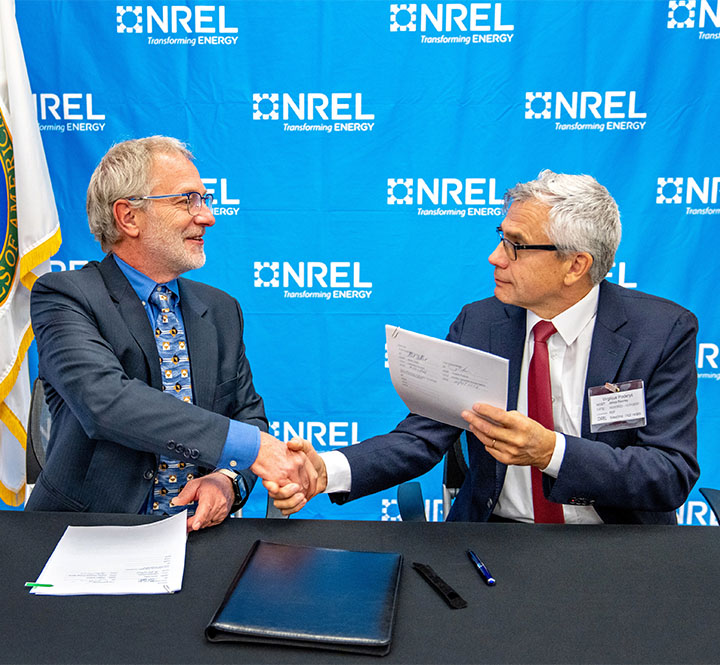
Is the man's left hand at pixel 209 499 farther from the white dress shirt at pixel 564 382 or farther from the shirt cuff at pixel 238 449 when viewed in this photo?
the white dress shirt at pixel 564 382

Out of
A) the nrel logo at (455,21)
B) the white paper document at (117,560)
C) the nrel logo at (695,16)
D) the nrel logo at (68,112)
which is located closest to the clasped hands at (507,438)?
the white paper document at (117,560)

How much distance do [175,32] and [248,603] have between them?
121 inches

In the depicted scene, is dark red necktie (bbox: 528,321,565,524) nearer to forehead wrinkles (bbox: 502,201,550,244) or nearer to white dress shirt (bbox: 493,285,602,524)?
white dress shirt (bbox: 493,285,602,524)

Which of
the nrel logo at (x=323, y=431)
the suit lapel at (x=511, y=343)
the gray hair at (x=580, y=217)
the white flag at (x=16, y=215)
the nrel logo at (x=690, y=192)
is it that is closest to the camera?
the gray hair at (x=580, y=217)

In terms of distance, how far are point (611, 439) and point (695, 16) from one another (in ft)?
8.18

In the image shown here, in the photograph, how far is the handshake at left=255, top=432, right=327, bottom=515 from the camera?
1821 millimetres

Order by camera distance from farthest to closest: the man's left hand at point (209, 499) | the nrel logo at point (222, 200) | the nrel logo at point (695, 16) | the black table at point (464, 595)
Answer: the nrel logo at point (222, 200) → the nrel logo at point (695, 16) → the man's left hand at point (209, 499) → the black table at point (464, 595)

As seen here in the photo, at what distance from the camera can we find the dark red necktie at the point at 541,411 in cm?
203

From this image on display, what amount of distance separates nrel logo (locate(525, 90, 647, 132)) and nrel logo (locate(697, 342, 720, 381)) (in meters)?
1.20

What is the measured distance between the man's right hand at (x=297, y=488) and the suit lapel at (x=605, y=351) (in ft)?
2.60

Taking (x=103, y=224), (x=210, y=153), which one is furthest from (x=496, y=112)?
(x=103, y=224)

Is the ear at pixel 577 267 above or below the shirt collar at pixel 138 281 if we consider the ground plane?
above

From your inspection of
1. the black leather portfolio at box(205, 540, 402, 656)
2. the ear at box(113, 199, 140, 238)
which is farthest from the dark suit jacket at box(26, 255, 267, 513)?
the black leather portfolio at box(205, 540, 402, 656)

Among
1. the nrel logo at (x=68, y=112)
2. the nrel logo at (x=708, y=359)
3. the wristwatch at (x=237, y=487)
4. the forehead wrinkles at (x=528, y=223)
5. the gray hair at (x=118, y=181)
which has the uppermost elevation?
the nrel logo at (x=68, y=112)
